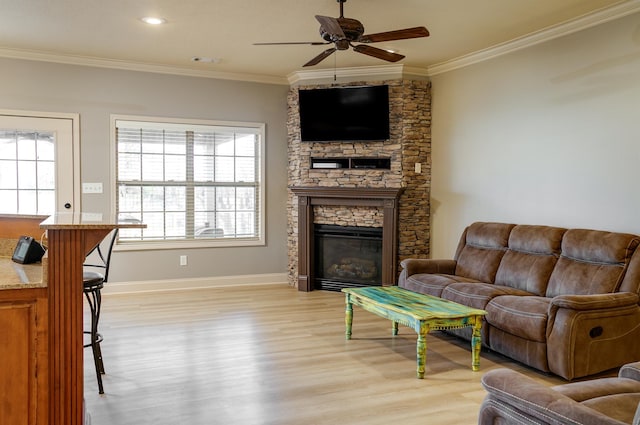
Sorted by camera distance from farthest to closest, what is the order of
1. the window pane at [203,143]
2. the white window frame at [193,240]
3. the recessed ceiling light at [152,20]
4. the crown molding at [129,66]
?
1. the window pane at [203,143]
2. the white window frame at [193,240]
3. the crown molding at [129,66]
4. the recessed ceiling light at [152,20]

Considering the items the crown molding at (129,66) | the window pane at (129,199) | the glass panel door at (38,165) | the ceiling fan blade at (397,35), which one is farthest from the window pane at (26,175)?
the ceiling fan blade at (397,35)

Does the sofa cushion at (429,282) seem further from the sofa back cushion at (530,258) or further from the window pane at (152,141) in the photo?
the window pane at (152,141)

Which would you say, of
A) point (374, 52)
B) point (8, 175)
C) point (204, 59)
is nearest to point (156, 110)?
point (204, 59)

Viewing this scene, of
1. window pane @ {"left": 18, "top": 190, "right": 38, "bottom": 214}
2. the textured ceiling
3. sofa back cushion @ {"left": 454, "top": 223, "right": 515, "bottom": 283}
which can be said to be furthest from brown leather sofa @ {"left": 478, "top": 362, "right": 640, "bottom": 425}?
window pane @ {"left": 18, "top": 190, "right": 38, "bottom": 214}

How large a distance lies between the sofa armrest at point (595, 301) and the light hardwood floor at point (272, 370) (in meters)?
0.56

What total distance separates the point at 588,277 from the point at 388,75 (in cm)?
346

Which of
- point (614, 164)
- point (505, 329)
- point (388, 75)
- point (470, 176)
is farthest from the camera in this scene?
point (388, 75)

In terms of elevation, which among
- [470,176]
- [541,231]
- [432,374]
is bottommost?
[432,374]

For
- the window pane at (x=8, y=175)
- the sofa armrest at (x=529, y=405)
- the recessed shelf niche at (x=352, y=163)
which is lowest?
the sofa armrest at (x=529, y=405)

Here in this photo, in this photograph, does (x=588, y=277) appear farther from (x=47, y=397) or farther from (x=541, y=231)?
(x=47, y=397)

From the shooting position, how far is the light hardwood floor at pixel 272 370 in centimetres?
300

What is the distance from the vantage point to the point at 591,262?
404cm

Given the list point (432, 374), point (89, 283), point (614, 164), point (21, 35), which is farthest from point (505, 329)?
point (21, 35)

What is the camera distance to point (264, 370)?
146 inches
